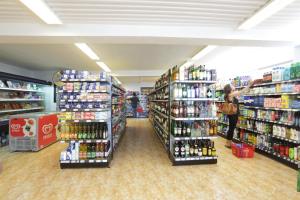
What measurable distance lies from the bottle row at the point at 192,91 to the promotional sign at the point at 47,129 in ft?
14.7

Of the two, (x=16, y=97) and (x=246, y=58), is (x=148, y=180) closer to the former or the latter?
(x=246, y=58)

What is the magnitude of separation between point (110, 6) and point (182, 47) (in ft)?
12.5

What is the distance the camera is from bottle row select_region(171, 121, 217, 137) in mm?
4668

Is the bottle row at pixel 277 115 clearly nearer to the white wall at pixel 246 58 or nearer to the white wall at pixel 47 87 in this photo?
the white wall at pixel 246 58

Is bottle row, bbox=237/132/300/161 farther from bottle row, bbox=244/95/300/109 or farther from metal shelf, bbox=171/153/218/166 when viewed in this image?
metal shelf, bbox=171/153/218/166

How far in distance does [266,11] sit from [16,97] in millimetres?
9147

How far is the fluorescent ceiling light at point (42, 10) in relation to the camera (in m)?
3.20

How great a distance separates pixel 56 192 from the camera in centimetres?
340

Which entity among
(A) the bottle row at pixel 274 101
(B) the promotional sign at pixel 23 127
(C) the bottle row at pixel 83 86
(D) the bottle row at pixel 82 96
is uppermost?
(C) the bottle row at pixel 83 86

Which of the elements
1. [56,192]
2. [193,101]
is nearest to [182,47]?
[193,101]

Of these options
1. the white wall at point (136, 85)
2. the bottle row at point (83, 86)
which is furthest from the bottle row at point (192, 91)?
the white wall at point (136, 85)

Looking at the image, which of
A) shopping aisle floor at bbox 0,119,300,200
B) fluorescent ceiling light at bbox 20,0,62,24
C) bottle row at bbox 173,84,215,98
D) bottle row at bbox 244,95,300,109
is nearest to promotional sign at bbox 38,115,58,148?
shopping aisle floor at bbox 0,119,300,200

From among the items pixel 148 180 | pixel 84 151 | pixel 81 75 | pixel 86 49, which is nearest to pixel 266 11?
pixel 148 180

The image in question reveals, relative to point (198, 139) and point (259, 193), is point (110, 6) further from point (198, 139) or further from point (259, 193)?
point (259, 193)
